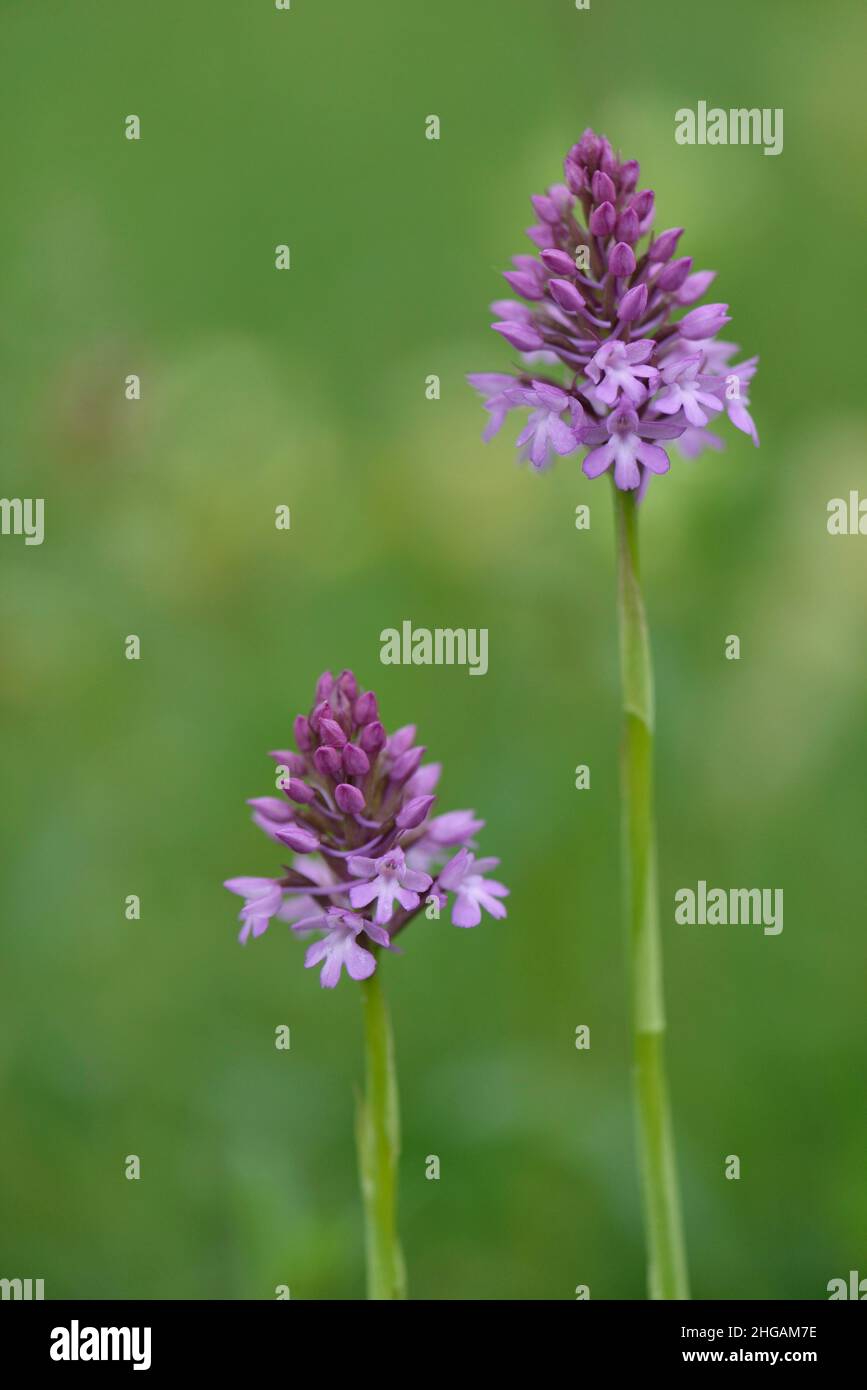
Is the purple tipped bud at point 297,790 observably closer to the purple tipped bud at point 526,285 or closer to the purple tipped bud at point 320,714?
the purple tipped bud at point 320,714

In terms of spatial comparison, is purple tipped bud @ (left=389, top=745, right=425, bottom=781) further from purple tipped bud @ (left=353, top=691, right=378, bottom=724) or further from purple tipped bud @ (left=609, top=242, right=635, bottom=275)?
purple tipped bud @ (left=609, top=242, right=635, bottom=275)

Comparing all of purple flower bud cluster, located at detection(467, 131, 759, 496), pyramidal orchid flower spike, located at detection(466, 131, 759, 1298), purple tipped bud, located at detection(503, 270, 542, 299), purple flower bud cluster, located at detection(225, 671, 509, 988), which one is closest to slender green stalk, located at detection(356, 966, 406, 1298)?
purple flower bud cluster, located at detection(225, 671, 509, 988)

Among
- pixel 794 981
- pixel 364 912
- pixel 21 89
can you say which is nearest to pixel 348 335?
pixel 21 89

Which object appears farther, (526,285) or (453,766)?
(453,766)

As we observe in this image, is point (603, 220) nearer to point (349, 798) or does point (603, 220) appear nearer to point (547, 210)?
point (547, 210)

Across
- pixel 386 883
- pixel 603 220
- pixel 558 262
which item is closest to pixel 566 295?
pixel 558 262

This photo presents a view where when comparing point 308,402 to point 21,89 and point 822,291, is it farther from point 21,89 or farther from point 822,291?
point 21,89

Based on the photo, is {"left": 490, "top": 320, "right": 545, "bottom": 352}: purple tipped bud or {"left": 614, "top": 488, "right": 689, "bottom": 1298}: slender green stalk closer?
{"left": 490, "top": 320, "right": 545, "bottom": 352}: purple tipped bud
